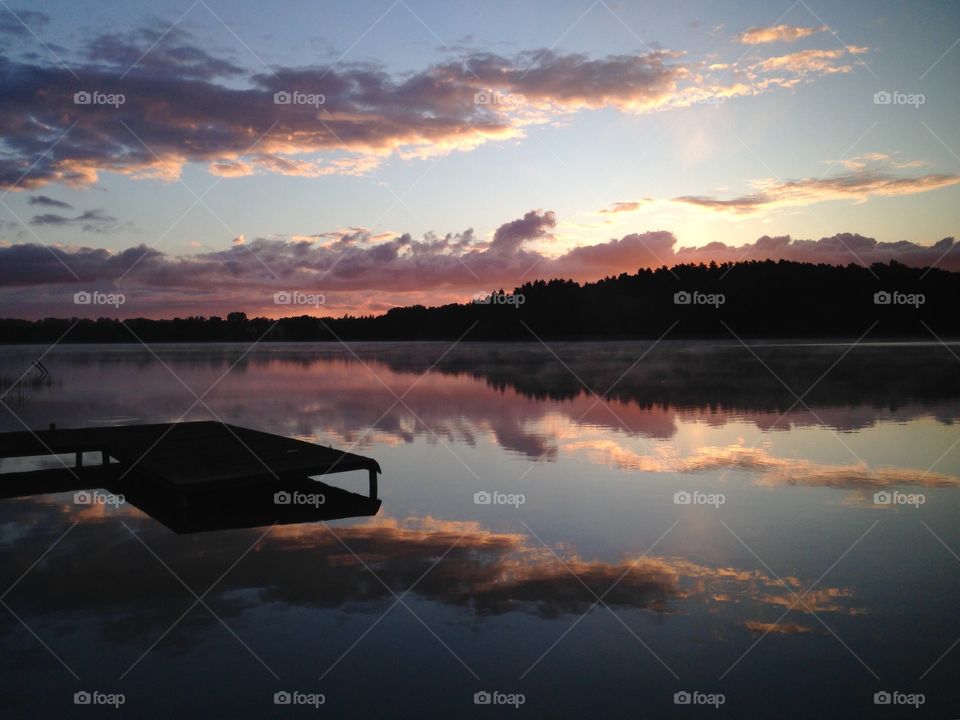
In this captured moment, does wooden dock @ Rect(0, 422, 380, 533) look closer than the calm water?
No

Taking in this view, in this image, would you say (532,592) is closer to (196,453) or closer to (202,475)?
(202,475)

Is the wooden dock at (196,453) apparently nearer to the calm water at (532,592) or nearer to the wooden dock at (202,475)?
the wooden dock at (202,475)

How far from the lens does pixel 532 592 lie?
8469mm

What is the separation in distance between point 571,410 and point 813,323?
117204mm

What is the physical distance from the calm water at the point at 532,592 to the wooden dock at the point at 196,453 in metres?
0.96

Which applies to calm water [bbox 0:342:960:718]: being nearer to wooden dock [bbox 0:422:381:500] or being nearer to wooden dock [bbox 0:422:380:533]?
wooden dock [bbox 0:422:380:533]

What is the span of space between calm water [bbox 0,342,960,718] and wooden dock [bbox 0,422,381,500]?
3.14ft

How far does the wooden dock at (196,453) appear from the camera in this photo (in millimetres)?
12695

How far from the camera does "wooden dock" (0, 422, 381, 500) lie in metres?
12.7

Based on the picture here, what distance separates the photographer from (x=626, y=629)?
7.50 metres

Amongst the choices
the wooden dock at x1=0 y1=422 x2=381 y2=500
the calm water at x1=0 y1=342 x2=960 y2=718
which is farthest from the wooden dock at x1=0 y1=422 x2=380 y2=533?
the calm water at x1=0 y1=342 x2=960 y2=718

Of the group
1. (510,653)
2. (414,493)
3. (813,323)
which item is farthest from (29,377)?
(813,323)

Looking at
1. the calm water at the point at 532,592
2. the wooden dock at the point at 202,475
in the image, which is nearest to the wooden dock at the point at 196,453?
the wooden dock at the point at 202,475

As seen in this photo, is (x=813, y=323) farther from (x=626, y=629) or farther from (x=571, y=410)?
(x=626, y=629)
